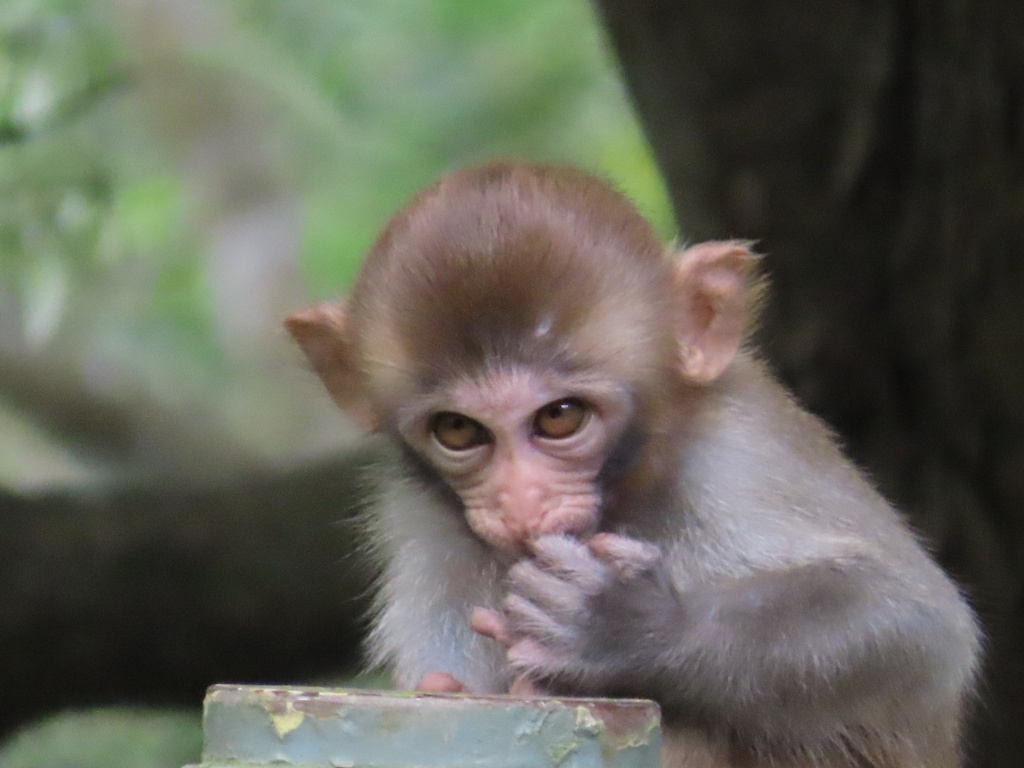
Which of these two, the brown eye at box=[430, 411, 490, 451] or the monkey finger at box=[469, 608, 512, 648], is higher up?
the brown eye at box=[430, 411, 490, 451]

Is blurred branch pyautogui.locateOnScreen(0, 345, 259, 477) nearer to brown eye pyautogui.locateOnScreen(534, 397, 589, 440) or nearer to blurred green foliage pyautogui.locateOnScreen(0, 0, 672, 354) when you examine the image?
blurred green foliage pyautogui.locateOnScreen(0, 0, 672, 354)

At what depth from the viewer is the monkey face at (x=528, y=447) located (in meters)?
3.11

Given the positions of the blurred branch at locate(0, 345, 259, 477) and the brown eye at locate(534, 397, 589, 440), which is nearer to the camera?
the brown eye at locate(534, 397, 589, 440)

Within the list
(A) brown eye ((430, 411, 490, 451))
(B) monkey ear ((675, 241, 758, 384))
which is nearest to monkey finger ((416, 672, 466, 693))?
(A) brown eye ((430, 411, 490, 451))

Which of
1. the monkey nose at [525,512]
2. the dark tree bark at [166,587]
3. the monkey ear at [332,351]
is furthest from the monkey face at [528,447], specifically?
the dark tree bark at [166,587]

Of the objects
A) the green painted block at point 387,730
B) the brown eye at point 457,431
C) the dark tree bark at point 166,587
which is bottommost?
the dark tree bark at point 166,587

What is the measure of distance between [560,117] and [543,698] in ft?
31.6

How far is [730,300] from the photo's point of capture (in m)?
3.66

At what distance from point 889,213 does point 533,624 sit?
3771 mm

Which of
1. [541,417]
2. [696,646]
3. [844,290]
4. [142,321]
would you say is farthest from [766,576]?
[142,321]

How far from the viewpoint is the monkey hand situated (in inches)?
121

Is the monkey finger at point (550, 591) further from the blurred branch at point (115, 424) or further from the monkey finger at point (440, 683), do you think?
the blurred branch at point (115, 424)

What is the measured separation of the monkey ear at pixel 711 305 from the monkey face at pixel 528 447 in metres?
0.39

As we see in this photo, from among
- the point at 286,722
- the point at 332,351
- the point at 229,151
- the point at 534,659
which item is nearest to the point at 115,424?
the point at 229,151
